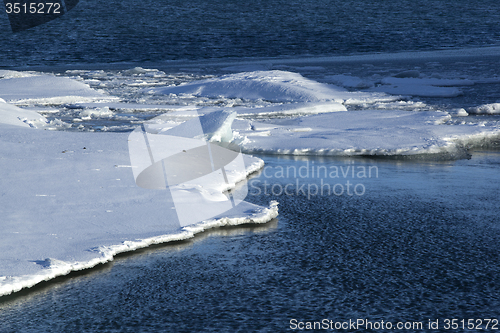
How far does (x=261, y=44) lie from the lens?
28438 millimetres

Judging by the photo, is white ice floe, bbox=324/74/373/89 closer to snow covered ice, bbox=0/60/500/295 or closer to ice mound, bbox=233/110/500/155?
snow covered ice, bbox=0/60/500/295

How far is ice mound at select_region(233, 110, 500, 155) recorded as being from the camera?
5598mm

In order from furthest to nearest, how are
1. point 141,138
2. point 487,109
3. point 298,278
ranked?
point 487,109
point 141,138
point 298,278

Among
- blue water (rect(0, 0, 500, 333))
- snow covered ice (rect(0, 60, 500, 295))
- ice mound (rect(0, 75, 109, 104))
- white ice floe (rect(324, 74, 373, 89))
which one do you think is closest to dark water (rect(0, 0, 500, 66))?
white ice floe (rect(324, 74, 373, 89))

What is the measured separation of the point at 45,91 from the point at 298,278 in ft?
31.1

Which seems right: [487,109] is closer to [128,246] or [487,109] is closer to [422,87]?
[422,87]

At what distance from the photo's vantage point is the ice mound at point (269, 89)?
9.78 m

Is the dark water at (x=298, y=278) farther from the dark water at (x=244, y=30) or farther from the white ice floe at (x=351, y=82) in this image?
the dark water at (x=244, y=30)

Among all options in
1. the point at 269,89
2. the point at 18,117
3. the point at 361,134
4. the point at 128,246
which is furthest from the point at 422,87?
the point at 128,246

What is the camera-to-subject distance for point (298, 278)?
2719mm

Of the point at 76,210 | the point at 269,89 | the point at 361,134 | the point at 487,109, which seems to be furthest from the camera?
the point at 269,89

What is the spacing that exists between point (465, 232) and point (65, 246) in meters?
2.45

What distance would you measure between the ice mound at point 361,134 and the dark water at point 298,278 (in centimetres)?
178

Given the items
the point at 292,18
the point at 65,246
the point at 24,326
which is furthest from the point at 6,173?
the point at 292,18
